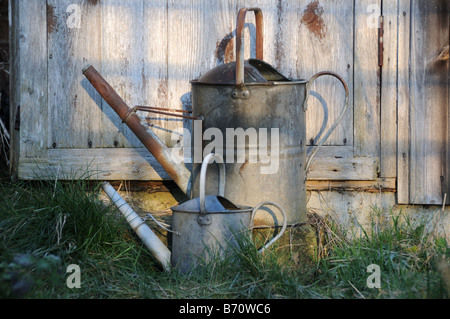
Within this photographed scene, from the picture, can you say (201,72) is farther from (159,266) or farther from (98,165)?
(159,266)

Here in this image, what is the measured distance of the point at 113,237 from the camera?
2.99 meters

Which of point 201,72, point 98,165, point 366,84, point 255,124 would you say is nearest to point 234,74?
point 255,124

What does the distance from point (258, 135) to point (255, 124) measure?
6 centimetres

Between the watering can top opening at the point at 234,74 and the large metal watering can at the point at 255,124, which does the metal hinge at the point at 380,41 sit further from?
the watering can top opening at the point at 234,74

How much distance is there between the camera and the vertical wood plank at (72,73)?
3.62 meters

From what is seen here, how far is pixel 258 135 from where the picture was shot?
3.13 metres

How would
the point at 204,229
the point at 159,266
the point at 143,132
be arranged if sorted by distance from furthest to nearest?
the point at 143,132
the point at 159,266
the point at 204,229

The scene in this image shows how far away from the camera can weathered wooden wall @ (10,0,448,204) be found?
11.9 feet

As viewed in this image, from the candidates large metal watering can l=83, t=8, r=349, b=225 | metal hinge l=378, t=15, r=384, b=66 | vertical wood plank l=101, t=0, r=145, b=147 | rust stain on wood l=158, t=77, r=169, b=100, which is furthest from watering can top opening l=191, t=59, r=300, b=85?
metal hinge l=378, t=15, r=384, b=66

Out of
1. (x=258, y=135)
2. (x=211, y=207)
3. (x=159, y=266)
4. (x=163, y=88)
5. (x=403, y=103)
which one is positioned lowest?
(x=159, y=266)

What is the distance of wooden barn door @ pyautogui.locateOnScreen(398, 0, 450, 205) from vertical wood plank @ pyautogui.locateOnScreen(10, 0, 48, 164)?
2263 millimetres

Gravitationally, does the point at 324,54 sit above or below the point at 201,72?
above

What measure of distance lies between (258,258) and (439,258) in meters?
0.92
